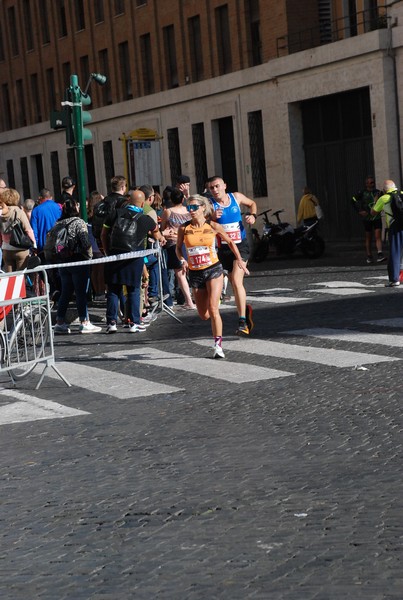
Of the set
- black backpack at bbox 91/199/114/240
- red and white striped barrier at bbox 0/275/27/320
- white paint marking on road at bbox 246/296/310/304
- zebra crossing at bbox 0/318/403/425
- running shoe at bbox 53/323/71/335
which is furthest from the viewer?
white paint marking on road at bbox 246/296/310/304

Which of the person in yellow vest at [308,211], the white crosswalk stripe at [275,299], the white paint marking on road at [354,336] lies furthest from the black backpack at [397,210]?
the person in yellow vest at [308,211]

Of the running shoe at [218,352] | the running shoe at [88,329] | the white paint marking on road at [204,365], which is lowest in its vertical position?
the running shoe at [88,329]

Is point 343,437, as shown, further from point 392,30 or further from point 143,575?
point 392,30

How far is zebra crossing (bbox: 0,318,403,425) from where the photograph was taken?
36.0ft

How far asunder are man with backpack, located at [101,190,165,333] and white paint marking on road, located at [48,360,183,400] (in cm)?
266

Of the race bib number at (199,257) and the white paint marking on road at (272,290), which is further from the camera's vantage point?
the white paint marking on road at (272,290)

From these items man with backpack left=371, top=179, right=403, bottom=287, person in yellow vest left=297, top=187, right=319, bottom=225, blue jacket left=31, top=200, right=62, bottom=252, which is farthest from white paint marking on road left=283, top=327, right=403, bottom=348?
person in yellow vest left=297, top=187, right=319, bottom=225

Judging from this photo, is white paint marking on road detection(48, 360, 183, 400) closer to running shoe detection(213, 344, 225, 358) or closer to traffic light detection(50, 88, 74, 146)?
running shoe detection(213, 344, 225, 358)

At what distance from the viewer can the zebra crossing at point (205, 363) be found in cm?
1098

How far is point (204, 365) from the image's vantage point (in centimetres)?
1263

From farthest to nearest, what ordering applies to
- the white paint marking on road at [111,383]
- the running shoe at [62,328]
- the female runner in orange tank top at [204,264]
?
the running shoe at [62,328] < the female runner in orange tank top at [204,264] < the white paint marking on road at [111,383]

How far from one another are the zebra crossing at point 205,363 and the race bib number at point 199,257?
2.94ft

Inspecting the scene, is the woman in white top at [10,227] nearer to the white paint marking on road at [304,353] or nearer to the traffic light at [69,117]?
the traffic light at [69,117]

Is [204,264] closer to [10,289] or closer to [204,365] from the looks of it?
[204,365]
